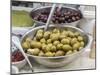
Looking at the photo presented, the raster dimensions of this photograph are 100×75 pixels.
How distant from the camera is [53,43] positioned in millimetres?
1806

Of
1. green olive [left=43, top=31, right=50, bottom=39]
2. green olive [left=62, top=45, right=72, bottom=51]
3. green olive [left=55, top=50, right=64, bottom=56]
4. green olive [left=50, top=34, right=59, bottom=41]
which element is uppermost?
green olive [left=43, top=31, right=50, bottom=39]

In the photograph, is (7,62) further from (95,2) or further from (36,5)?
(95,2)

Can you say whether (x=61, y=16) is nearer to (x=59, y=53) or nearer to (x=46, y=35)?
(x=46, y=35)

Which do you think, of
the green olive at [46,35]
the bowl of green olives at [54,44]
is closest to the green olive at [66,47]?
the bowl of green olives at [54,44]

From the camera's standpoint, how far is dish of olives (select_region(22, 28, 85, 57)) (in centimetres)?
176

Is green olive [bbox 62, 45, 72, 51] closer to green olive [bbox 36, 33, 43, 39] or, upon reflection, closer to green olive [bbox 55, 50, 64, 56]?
green olive [bbox 55, 50, 64, 56]

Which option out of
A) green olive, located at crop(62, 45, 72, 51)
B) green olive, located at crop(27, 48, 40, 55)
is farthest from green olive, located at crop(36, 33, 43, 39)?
green olive, located at crop(62, 45, 72, 51)

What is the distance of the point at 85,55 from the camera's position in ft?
6.21

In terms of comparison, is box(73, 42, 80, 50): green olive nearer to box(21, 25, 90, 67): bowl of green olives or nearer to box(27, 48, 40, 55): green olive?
box(21, 25, 90, 67): bowl of green olives

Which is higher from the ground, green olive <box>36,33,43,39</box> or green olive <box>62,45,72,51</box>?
green olive <box>36,33,43,39</box>

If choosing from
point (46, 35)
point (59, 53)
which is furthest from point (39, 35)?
point (59, 53)

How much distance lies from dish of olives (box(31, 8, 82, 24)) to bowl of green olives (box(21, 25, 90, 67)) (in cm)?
5

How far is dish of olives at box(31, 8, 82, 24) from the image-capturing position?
5.86 ft

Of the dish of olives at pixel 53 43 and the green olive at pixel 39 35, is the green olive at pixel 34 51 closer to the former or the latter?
the dish of olives at pixel 53 43
